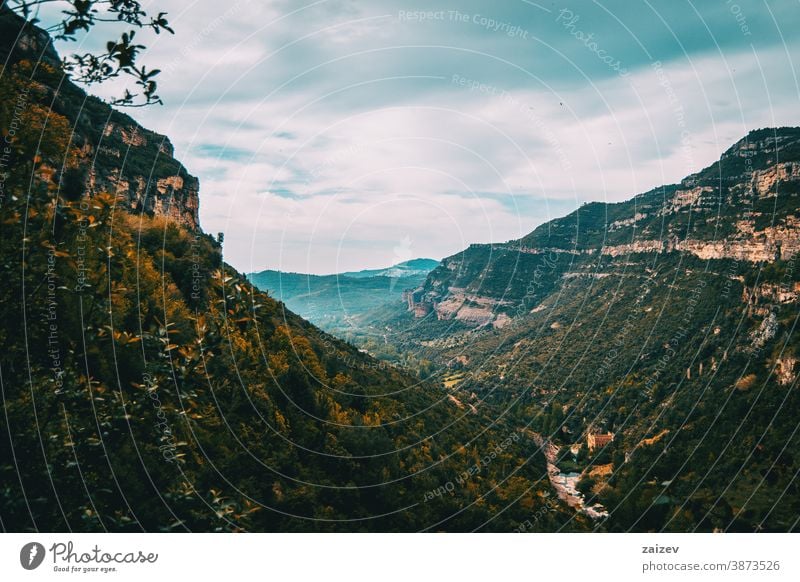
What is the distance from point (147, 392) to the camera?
464 centimetres

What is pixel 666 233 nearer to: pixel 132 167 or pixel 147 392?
pixel 132 167

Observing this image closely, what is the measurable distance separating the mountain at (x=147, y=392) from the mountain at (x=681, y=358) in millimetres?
14315

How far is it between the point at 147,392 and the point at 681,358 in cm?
6497

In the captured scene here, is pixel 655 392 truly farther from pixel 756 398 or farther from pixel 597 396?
pixel 756 398

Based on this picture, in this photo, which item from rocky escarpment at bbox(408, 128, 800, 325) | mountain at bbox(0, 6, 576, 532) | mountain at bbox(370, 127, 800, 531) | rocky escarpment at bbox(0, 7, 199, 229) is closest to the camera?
mountain at bbox(0, 6, 576, 532)

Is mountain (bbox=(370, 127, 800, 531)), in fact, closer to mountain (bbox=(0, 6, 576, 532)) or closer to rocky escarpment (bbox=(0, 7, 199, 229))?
mountain (bbox=(0, 6, 576, 532))

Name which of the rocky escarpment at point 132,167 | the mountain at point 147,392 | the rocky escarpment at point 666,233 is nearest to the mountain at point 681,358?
the rocky escarpment at point 666,233

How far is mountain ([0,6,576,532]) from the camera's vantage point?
15.3 ft

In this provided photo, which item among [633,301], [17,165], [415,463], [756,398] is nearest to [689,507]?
[756,398]

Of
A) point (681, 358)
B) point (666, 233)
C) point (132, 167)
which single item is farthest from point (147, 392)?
point (666, 233)

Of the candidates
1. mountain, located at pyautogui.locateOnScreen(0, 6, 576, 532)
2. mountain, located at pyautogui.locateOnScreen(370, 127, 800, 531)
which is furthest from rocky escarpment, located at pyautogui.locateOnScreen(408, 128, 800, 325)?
mountain, located at pyautogui.locateOnScreen(0, 6, 576, 532)

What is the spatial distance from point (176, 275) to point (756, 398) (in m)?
44.0

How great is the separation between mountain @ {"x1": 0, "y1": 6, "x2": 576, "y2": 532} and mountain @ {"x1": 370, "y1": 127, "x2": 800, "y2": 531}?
1431 cm

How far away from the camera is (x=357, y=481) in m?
15.7
